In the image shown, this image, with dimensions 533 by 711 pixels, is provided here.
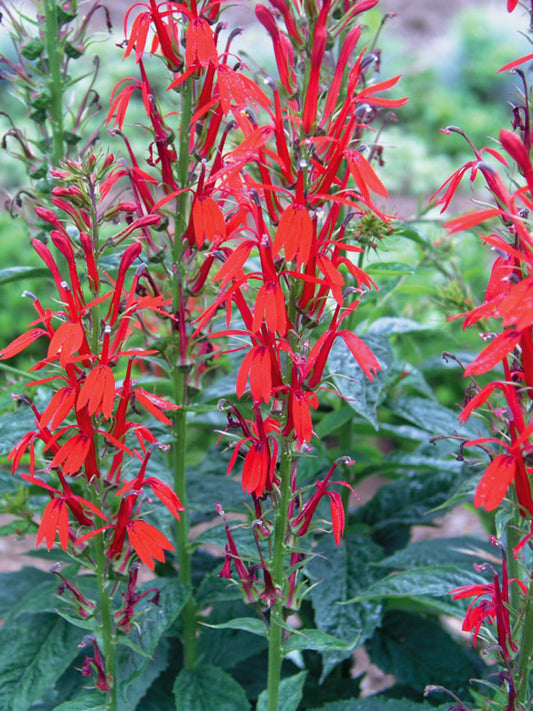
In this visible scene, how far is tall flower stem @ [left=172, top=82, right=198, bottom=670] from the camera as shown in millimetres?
1663

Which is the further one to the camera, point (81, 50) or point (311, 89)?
point (81, 50)

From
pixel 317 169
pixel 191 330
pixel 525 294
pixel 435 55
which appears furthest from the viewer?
pixel 435 55

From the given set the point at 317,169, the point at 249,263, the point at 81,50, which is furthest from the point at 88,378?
the point at 81,50

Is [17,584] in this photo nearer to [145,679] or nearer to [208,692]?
[145,679]

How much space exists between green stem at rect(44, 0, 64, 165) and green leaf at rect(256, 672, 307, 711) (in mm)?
1364

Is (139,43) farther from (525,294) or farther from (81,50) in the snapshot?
(525,294)

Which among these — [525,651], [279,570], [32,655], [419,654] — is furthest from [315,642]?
[419,654]

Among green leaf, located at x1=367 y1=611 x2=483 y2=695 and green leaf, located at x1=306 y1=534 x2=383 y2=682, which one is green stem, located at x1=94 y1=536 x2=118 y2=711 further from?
green leaf, located at x1=367 y1=611 x2=483 y2=695

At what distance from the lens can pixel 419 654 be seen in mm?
2326

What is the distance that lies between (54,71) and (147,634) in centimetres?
138

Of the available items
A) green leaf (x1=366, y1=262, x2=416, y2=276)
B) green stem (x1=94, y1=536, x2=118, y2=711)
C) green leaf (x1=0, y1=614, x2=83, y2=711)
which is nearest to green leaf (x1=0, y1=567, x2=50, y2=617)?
green leaf (x1=0, y1=614, x2=83, y2=711)

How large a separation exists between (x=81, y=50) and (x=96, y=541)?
124 cm

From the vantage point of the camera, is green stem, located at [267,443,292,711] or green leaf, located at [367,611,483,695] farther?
green leaf, located at [367,611,483,695]

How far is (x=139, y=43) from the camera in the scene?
149cm
